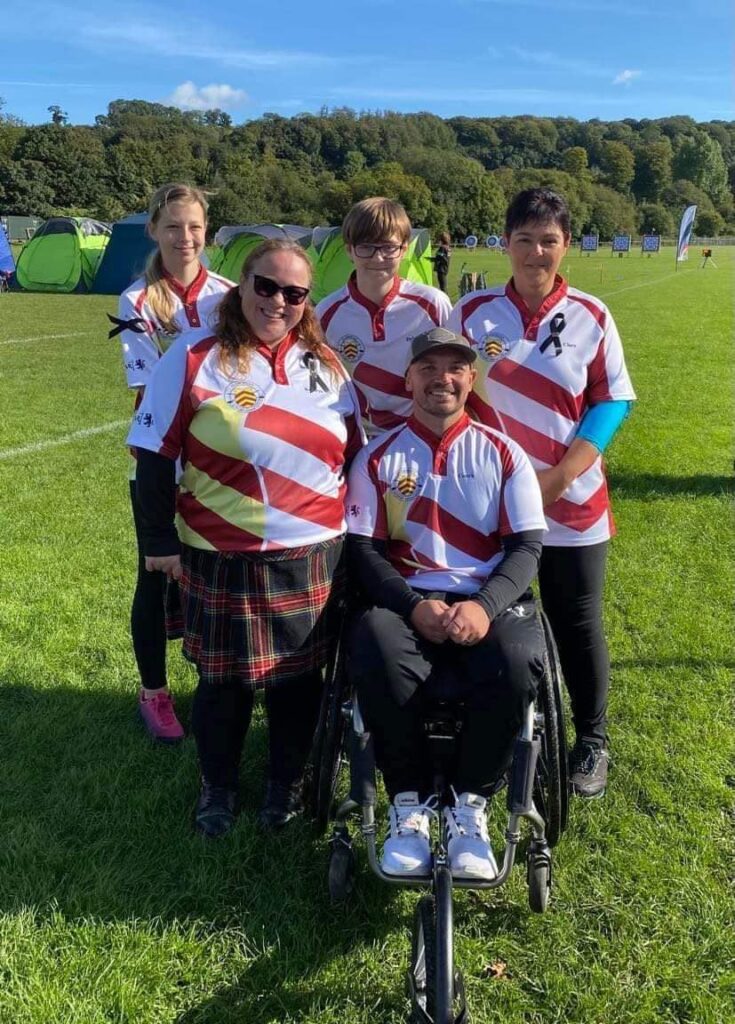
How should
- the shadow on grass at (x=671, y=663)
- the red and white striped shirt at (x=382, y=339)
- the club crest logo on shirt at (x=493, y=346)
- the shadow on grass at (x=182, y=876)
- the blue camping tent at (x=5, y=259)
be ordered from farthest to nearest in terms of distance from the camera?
the blue camping tent at (x=5, y=259), the shadow on grass at (x=671, y=663), the red and white striped shirt at (x=382, y=339), the club crest logo on shirt at (x=493, y=346), the shadow on grass at (x=182, y=876)

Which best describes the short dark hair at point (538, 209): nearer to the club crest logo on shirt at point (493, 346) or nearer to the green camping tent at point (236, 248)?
the club crest logo on shirt at point (493, 346)

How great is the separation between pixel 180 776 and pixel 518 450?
5.76 ft

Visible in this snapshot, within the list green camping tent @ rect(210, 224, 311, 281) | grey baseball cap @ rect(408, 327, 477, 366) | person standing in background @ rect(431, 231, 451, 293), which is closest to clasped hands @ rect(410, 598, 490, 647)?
grey baseball cap @ rect(408, 327, 477, 366)

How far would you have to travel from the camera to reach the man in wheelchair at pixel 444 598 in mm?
2113

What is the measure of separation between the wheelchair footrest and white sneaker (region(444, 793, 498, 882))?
0.34ft

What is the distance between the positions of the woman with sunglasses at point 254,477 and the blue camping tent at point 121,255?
19.5 meters

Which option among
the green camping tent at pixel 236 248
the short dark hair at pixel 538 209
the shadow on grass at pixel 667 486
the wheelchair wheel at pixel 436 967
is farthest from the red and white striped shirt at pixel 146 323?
the green camping tent at pixel 236 248

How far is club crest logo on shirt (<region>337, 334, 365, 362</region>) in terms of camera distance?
2.85 m

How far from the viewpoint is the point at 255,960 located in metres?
2.20

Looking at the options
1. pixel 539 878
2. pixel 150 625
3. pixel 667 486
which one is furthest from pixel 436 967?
pixel 667 486

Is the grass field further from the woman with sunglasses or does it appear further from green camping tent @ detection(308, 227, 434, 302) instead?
green camping tent @ detection(308, 227, 434, 302)

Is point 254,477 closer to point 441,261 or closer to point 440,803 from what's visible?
point 440,803

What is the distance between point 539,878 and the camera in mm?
2295

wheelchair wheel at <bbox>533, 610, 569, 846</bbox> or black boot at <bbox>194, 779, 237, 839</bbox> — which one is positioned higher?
wheelchair wheel at <bbox>533, 610, 569, 846</bbox>
